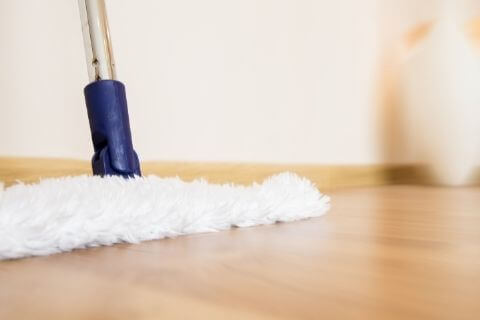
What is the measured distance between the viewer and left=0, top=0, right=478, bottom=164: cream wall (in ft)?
2.69

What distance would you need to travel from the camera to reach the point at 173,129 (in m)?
1.02

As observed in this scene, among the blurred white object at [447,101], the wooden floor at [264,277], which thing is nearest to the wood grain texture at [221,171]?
the blurred white object at [447,101]

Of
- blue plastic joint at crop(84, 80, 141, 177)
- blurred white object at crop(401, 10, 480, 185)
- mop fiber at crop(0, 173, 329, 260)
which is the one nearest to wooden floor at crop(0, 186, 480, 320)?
mop fiber at crop(0, 173, 329, 260)

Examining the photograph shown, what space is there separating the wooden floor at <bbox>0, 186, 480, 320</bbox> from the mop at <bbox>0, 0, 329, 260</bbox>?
18mm

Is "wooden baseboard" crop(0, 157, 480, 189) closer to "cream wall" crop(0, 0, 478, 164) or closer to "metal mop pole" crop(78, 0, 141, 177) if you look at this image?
"cream wall" crop(0, 0, 478, 164)

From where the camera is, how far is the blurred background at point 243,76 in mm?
826

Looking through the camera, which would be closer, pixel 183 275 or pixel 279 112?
pixel 183 275

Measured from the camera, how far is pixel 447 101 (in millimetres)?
1508

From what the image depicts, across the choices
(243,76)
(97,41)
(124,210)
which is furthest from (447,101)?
(124,210)

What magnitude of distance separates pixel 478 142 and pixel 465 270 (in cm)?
128

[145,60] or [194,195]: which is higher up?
[145,60]

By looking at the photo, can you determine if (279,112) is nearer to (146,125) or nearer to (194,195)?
(146,125)

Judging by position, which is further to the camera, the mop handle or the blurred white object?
the blurred white object

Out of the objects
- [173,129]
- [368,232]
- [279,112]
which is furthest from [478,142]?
[368,232]
